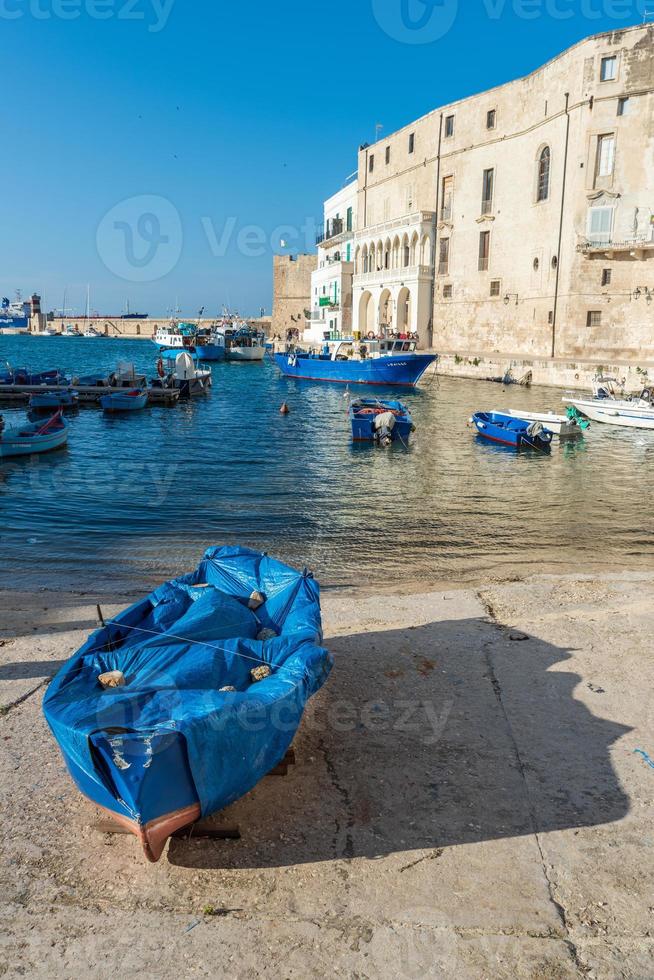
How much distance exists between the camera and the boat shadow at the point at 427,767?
12.1ft

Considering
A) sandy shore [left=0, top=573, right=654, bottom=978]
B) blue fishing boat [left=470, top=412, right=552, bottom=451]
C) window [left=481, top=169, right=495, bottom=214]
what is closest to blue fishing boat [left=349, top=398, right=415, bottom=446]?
blue fishing boat [left=470, top=412, right=552, bottom=451]

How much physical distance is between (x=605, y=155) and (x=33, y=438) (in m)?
28.6

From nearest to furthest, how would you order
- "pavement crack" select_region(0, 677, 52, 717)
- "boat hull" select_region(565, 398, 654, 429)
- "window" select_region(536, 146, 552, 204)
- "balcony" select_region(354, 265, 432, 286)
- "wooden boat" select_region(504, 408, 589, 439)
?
"pavement crack" select_region(0, 677, 52, 717) → "wooden boat" select_region(504, 408, 589, 439) → "boat hull" select_region(565, 398, 654, 429) → "window" select_region(536, 146, 552, 204) → "balcony" select_region(354, 265, 432, 286)

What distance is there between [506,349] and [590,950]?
1573 inches

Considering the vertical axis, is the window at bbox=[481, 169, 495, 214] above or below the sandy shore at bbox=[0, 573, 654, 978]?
above

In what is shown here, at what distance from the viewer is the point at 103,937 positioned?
10.1 ft

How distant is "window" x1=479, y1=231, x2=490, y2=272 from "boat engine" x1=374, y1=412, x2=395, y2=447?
81.3ft

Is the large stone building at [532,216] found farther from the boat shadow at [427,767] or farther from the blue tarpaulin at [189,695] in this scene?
the blue tarpaulin at [189,695]

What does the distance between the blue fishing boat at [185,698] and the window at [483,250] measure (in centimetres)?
4008

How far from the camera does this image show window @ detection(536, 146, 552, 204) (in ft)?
121

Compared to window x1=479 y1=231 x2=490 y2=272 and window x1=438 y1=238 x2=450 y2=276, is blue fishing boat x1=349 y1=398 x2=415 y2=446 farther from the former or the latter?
window x1=438 y1=238 x2=450 y2=276

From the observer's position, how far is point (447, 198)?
148 feet

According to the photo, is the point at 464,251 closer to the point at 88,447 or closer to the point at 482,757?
the point at 88,447

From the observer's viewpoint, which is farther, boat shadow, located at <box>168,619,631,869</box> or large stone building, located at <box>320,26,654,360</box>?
large stone building, located at <box>320,26,654,360</box>
